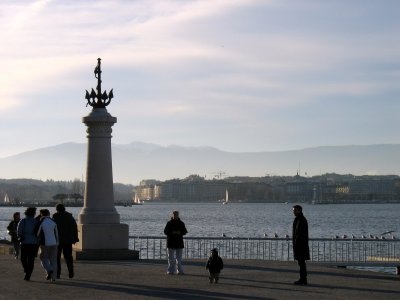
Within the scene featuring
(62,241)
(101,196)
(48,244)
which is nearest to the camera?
(48,244)

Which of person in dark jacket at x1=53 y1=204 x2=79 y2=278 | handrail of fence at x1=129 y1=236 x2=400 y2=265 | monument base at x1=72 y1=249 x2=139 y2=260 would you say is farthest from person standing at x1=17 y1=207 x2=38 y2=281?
handrail of fence at x1=129 y1=236 x2=400 y2=265

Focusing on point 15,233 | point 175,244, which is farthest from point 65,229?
point 15,233

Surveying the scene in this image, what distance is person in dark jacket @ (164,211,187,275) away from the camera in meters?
22.1

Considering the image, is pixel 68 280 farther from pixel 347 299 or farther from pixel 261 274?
pixel 347 299

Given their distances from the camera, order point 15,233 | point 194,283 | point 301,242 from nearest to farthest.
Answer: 1. point 301,242
2. point 194,283
3. point 15,233

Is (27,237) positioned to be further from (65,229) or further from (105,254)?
(105,254)

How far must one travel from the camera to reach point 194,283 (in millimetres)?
19953

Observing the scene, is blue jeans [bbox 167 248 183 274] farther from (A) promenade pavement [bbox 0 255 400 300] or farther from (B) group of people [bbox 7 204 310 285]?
(A) promenade pavement [bbox 0 255 400 300]

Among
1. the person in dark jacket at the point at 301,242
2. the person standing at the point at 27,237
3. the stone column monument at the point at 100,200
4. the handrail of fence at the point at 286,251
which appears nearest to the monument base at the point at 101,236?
the stone column monument at the point at 100,200

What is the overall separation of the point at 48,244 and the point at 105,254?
246 inches

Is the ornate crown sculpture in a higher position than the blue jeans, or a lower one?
higher

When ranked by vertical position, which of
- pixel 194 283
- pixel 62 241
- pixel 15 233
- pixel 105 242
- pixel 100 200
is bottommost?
pixel 194 283

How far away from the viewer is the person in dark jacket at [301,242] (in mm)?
19625

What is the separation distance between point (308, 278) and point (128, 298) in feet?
18.5
